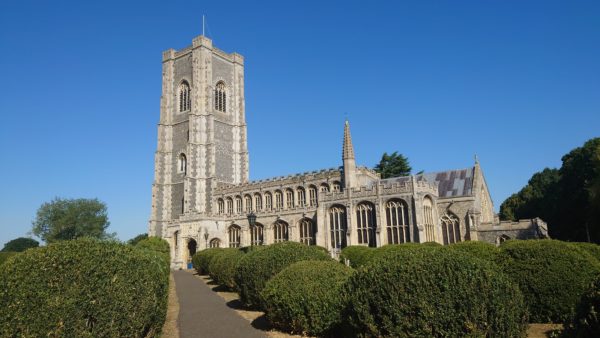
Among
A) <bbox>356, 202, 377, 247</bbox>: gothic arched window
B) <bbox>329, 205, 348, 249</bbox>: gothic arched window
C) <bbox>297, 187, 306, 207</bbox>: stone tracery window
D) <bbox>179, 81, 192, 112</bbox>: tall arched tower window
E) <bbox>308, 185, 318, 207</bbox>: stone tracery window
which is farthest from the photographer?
<bbox>179, 81, 192, 112</bbox>: tall arched tower window

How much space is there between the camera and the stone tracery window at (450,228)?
3712 centimetres

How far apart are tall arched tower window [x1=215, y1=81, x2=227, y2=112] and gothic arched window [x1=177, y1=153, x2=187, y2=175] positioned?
29.4 feet

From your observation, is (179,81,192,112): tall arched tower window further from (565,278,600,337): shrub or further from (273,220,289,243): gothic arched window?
(565,278,600,337): shrub

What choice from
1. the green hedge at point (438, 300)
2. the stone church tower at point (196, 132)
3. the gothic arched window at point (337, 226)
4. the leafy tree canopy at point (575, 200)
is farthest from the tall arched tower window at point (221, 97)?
the green hedge at point (438, 300)

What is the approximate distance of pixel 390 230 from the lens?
35000mm

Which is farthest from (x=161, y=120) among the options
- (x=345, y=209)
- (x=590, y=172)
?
(x=590, y=172)

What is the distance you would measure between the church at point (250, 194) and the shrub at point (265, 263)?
8155 millimetres

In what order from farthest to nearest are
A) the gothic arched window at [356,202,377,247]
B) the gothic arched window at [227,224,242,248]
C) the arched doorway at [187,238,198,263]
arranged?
the arched doorway at [187,238,198,263], the gothic arched window at [227,224,242,248], the gothic arched window at [356,202,377,247]

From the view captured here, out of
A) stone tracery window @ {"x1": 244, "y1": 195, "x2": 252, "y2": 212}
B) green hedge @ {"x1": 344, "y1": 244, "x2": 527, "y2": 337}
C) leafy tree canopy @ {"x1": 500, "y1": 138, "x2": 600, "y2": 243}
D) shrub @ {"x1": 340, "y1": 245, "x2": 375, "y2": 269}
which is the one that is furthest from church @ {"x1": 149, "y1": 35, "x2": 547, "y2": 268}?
green hedge @ {"x1": 344, "y1": 244, "x2": 527, "y2": 337}

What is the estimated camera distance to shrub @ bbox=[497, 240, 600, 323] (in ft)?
36.1

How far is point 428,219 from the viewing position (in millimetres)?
35469

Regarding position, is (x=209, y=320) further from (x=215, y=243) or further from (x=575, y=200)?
(x=575, y=200)

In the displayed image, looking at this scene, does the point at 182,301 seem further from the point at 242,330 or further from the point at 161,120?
the point at 161,120

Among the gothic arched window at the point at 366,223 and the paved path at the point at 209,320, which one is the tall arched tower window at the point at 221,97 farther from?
the paved path at the point at 209,320
